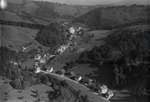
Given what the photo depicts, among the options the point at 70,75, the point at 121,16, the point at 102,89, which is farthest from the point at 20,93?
the point at 121,16

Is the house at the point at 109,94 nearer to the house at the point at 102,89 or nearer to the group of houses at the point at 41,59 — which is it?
the house at the point at 102,89

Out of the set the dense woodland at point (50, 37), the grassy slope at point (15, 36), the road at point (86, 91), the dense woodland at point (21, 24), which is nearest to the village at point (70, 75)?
the road at point (86, 91)

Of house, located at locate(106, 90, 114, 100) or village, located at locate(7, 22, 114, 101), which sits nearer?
house, located at locate(106, 90, 114, 100)

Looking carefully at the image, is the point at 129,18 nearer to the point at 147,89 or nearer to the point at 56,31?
the point at 56,31

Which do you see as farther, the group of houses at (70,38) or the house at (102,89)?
the group of houses at (70,38)

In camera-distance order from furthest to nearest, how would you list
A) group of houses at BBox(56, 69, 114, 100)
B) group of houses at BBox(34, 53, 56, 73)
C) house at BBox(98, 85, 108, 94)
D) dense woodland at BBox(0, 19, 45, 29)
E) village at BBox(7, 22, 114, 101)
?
1. dense woodland at BBox(0, 19, 45, 29)
2. group of houses at BBox(34, 53, 56, 73)
3. village at BBox(7, 22, 114, 101)
4. house at BBox(98, 85, 108, 94)
5. group of houses at BBox(56, 69, 114, 100)

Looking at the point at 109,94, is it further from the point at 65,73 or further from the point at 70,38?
the point at 70,38

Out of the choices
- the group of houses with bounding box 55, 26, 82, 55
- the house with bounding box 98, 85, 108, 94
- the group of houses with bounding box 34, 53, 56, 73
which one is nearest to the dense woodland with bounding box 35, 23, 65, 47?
the group of houses with bounding box 55, 26, 82, 55

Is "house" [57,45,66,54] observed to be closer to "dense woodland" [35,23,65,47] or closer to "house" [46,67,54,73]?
"dense woodland" [35,23,65,47]

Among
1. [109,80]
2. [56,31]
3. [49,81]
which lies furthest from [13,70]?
[56,31]
